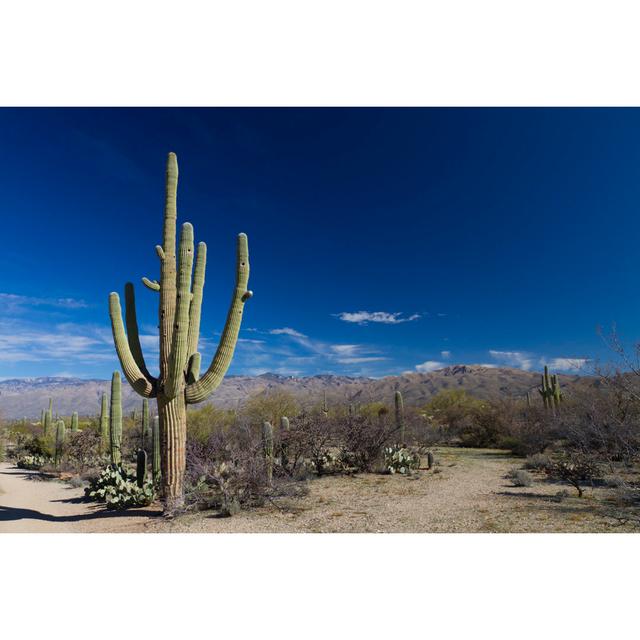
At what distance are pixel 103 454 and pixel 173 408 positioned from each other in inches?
379

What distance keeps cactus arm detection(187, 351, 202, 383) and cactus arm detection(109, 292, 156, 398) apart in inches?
24.7

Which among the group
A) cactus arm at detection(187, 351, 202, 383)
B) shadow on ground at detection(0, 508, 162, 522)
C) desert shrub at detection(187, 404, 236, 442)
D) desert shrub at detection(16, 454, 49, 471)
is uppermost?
cactus arm at detection(187, 351, 202, 383)

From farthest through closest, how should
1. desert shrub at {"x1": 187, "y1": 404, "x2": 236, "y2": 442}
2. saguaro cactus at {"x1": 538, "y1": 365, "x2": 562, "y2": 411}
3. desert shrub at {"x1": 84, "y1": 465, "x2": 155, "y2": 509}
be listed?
saguaro cactus at {"x1": 538, "y1": 365, "x2": 562, "y2": 411} < desert shrub at {"x1": 187, "y1": 404, "x2": 236, "y2": 442} < desert shrub at {"x1": 84, "y1": 465, "x2": 155, "y2": 509}

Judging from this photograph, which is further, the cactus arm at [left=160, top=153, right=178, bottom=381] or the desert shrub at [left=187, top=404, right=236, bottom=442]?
the desert shrub at [left=187, top=404, right=236, bottom=442]

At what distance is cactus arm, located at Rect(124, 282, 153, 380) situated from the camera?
7.99 m

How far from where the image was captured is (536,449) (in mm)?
14984

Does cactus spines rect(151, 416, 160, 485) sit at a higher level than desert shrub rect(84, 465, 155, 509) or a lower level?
higher

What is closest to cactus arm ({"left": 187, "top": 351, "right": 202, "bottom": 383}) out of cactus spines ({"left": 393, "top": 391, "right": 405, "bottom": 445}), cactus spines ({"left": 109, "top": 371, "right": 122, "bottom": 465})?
cactus spines ({"left": 109, "top": 371, "right": 122, "bottom": 465})

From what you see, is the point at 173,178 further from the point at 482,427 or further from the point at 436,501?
the point at 482,427

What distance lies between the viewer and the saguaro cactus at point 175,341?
734 centimetres

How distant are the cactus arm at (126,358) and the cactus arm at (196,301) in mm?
852

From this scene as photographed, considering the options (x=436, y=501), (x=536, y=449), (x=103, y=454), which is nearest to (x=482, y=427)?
(x=536, y=449)

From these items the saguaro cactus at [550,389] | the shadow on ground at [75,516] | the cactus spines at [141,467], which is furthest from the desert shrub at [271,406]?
the saguaro cactus at [550,389]

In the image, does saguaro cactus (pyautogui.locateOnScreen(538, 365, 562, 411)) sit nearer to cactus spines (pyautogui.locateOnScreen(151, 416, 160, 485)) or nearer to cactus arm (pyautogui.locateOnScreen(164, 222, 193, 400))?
cactus spines (pyautogui.locateOnScreen(151, 416, 160, 485))
